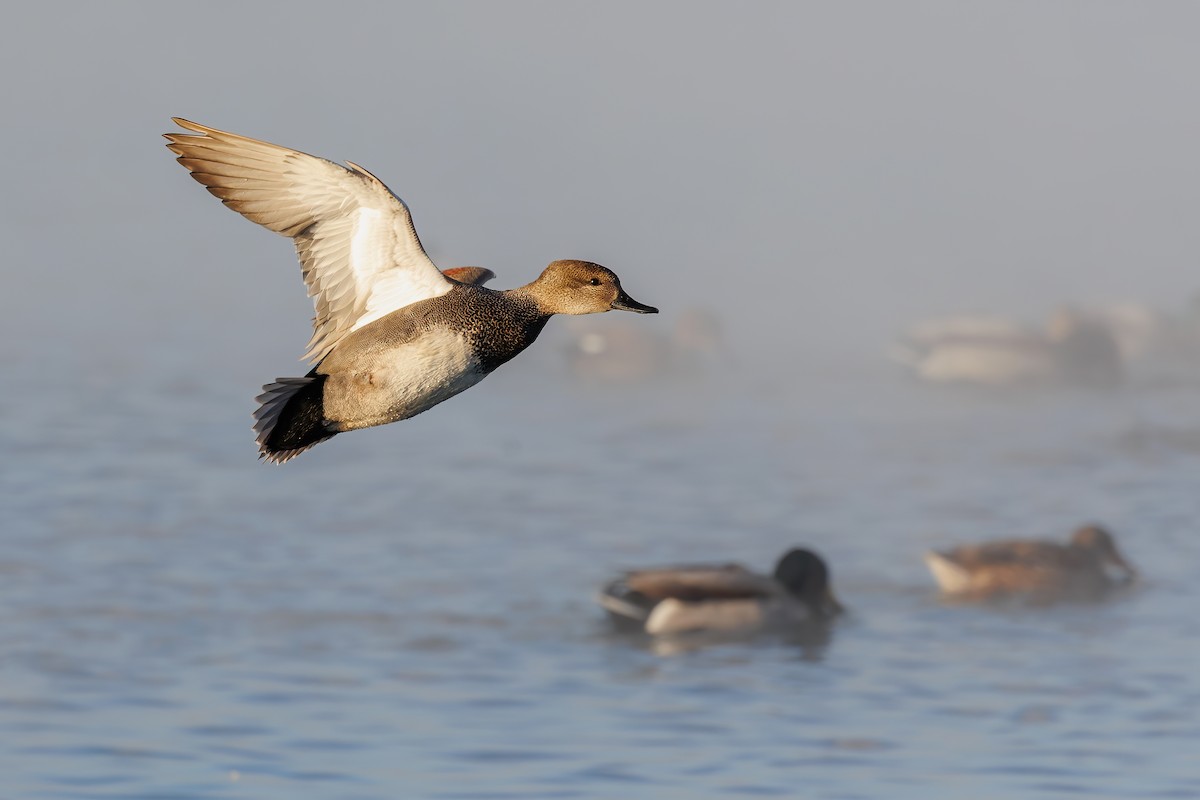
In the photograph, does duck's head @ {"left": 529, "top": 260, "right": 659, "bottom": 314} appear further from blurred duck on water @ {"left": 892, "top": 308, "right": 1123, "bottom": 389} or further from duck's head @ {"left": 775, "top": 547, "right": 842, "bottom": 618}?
blurred duck on water @ {"left": 892, "top": 308, "right": 1123, "bottom": 389}

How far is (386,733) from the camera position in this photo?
2264 cm

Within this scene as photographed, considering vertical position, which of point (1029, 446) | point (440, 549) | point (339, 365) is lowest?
point (339, 365)

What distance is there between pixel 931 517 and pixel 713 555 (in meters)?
5.64

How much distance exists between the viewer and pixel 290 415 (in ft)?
22.2

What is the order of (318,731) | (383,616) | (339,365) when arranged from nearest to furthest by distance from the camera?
(339,365), (318,731), (383,616)

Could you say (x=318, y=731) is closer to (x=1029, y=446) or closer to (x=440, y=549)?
(x=440, y=549)

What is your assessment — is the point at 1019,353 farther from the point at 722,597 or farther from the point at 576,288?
the point at 576,288

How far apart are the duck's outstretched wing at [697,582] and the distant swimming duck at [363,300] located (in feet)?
54.3

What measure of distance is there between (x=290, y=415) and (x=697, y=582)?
16.8 metres

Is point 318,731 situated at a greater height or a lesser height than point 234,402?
lesser

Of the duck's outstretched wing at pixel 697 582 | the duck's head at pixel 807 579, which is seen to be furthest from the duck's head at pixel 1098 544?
the duck's outstretched wing at pixel 697 582

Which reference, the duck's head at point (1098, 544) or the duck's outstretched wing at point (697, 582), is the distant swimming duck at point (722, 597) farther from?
the duck's head at point (1098, 544)

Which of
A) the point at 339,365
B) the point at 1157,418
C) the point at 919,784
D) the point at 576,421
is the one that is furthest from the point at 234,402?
the point at 339,365

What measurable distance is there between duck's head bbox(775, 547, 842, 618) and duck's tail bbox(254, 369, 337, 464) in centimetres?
1850
